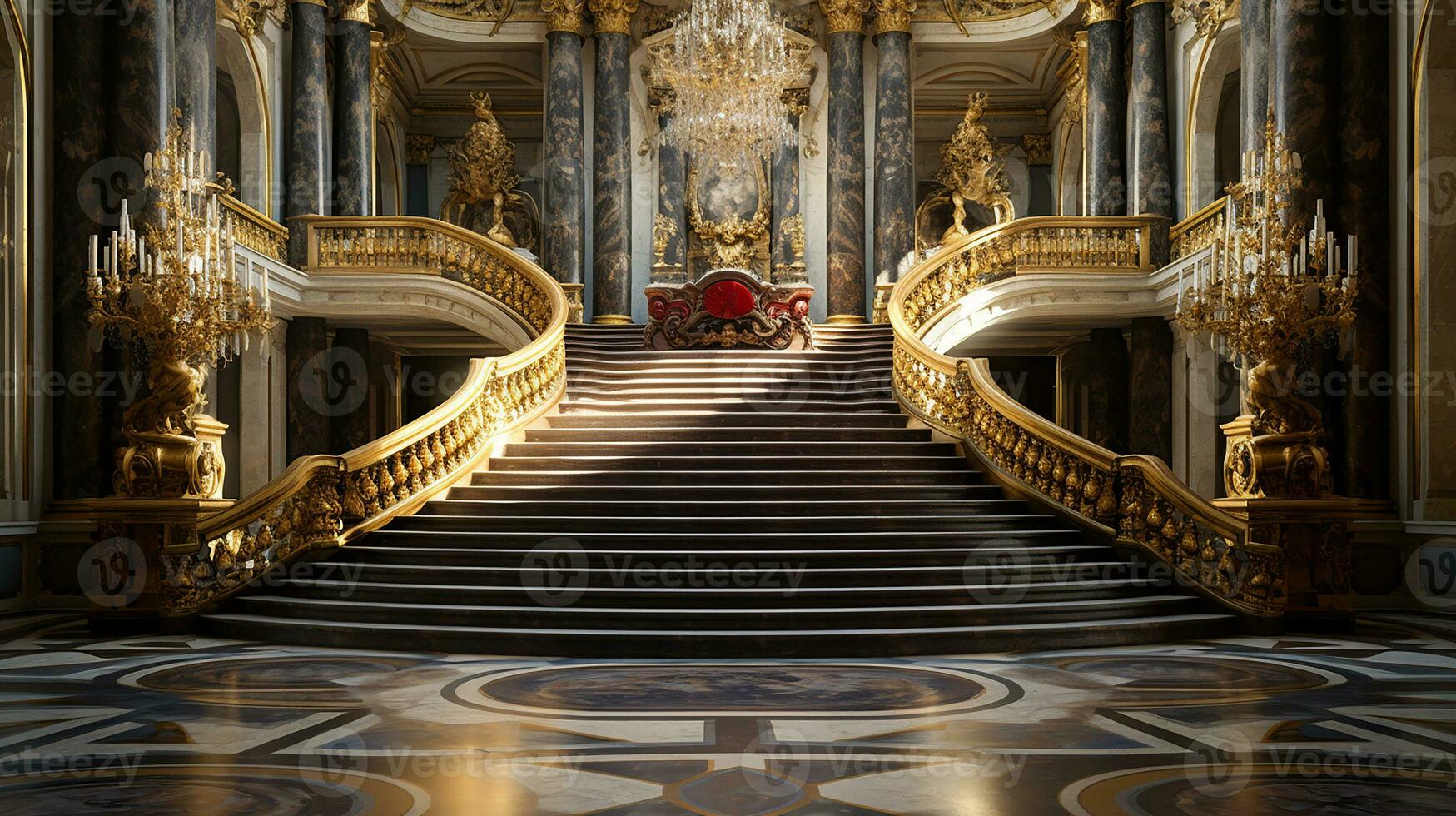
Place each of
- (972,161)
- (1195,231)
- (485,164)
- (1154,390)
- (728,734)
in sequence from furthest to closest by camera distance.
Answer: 1. (972,161)
2. (485,164)
3. (1154,390)
4. (1195,231)
5. (728,734)

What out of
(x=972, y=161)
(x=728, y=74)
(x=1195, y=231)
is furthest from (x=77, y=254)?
(x=972, y=161)

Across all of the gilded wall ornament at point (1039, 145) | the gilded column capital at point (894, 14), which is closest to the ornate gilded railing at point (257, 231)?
the gilded column capital at point (894, 14)

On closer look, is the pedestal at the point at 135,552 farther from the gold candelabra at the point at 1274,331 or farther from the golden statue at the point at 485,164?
the golden statue at the point at 485,164

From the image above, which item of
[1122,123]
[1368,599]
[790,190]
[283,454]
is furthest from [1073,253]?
[283,454]

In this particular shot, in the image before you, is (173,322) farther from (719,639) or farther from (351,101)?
(351,101)

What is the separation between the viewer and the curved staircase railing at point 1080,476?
842cm

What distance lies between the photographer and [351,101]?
17.6m

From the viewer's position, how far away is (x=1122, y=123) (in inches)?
696

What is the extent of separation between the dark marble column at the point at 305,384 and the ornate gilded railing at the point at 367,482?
12.0 ft

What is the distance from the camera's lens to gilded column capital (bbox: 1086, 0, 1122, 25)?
1761 centimetres

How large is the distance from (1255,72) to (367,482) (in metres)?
9.18

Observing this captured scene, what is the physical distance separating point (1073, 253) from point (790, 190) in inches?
196

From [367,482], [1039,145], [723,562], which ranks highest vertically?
[1039,145]

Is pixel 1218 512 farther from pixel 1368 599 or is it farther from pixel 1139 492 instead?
pixel 1368 599
